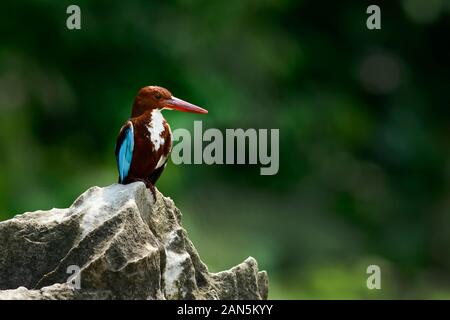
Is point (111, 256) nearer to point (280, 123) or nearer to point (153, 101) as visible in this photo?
point (153, 101)

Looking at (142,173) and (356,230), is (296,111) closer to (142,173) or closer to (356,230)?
(356,230)

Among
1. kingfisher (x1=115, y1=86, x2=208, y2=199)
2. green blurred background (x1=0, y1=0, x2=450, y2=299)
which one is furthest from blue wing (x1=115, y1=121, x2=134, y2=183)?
green blurred background (x1=0, y1=0, x2=450, y2=299)

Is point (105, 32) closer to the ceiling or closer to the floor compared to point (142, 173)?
closer to the ceiling

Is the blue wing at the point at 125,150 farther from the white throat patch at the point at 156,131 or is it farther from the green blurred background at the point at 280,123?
the green blurred background at the point at 280,123

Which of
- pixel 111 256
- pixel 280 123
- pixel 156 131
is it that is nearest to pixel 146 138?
pixel 156 131

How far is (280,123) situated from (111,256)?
482 cm

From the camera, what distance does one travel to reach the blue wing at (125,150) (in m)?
2.97

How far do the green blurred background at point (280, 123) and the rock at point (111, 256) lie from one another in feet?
10.9

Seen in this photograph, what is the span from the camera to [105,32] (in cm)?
745

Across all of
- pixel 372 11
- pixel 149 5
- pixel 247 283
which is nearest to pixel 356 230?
pixel 372 11

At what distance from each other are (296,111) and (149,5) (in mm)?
1154

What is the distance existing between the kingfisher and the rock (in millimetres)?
79

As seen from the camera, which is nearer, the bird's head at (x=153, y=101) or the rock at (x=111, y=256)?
the rock at (x=111, y=256)

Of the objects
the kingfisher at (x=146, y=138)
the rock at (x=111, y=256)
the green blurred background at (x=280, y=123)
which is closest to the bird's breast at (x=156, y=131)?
the kingfisher at (x=146, y=138)
